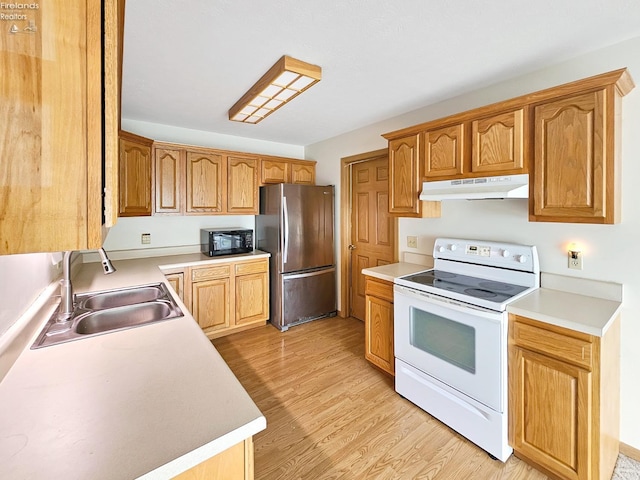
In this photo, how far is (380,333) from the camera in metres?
2.53

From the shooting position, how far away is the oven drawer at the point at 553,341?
141 cm

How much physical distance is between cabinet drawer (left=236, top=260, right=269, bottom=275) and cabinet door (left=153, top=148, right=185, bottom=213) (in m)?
0.90

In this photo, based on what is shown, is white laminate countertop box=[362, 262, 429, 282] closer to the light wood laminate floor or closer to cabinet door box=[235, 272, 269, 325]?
the light wood laminate floor

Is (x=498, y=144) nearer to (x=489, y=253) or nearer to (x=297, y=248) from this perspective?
(x=489, y=253)

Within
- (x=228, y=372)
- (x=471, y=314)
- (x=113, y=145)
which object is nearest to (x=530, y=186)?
(x=471, y=314)

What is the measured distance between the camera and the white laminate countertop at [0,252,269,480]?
2.14ft

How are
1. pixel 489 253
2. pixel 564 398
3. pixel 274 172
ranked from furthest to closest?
pixel 274 172 → pixel 489 253 → pixel 564 398

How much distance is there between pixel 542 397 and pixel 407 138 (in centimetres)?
195

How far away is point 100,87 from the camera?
0.61 m

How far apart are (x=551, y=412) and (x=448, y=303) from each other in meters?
0.71

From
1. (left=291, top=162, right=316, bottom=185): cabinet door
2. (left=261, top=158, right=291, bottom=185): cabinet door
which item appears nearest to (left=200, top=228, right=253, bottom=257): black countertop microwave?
(left=261, top=158, right=291, bottom=185): cabinet door

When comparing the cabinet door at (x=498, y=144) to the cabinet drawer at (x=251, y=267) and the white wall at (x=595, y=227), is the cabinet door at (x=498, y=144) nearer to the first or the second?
the white wall at (x=595, y=227)

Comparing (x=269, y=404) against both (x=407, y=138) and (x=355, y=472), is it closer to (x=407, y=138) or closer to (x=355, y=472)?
(x=355, y=472)

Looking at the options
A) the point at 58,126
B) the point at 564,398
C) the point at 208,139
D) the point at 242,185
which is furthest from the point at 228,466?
the point at 208,139
